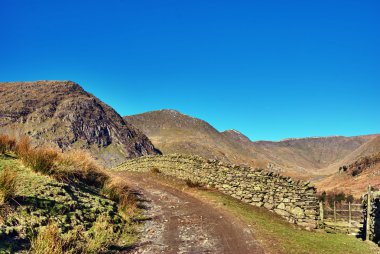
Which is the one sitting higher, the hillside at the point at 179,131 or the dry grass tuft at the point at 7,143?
the hillside at the point at 179,131

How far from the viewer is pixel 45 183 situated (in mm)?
9875

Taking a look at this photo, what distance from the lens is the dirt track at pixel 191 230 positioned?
29.8ft

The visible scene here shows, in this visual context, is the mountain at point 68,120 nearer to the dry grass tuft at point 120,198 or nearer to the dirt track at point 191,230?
the dry grass tuft at point 120,198

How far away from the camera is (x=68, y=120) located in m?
116

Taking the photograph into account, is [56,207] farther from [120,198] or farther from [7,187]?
[120,198]

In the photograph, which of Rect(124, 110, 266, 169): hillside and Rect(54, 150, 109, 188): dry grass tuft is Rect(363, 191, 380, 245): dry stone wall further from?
Rect(124, 110, 266, 169): hillside

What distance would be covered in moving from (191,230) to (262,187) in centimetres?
800

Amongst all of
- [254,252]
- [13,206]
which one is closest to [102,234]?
[13,206]

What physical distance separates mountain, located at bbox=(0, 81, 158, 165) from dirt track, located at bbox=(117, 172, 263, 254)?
289 feet

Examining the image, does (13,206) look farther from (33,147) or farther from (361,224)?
(361,224)

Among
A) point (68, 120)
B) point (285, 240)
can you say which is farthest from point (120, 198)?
point (68, 120)

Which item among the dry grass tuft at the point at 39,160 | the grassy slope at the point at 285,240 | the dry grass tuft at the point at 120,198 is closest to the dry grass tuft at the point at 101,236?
the dry grass tuft at the point at 120,198

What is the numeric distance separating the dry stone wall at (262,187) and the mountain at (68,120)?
81758mm

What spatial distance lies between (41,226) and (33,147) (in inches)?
258
